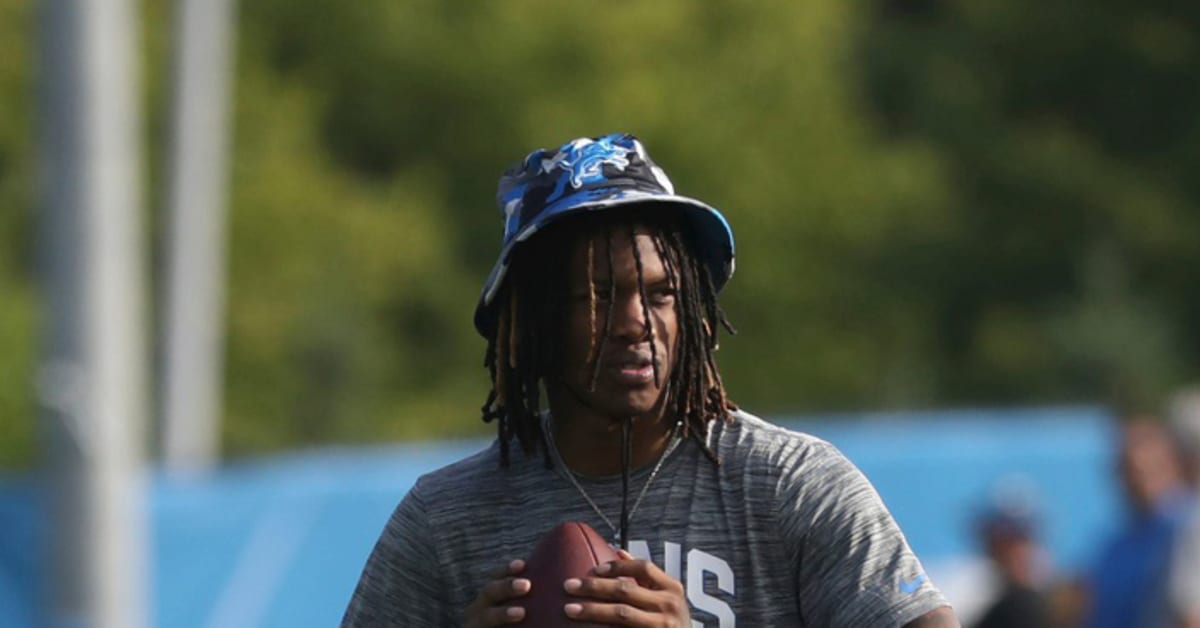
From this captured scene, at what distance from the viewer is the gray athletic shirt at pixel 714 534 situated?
11.8 feet

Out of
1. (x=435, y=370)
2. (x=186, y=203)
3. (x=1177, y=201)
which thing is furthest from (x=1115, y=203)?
(x=186, y=203)

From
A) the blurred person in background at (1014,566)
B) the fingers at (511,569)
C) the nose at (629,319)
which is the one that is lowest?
the blurred person in background at (1014,566)

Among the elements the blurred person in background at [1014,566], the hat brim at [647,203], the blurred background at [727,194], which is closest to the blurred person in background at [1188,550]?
the blurred person in background at [1014,566]

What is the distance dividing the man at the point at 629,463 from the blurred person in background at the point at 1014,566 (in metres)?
5.38

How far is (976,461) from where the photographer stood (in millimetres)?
12586

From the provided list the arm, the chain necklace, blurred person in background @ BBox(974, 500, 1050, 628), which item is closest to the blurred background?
blurred person in background @ BBox(974, 500, 1050, 628)

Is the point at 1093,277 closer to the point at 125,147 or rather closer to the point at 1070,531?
the point at 1070,531

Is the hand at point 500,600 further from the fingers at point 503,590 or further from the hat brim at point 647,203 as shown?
the hat brim at point 647,203

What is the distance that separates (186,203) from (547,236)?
1454cm

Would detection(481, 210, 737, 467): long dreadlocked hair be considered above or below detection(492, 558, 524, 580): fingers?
above

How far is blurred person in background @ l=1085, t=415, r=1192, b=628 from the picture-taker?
7.66 metres

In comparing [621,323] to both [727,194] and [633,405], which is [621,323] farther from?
[727,194]

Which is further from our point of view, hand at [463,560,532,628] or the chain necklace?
the chain necklace

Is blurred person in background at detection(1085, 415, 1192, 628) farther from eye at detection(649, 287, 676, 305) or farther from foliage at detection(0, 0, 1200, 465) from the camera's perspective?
foliage at detection(0, 0, 1200, 465)
